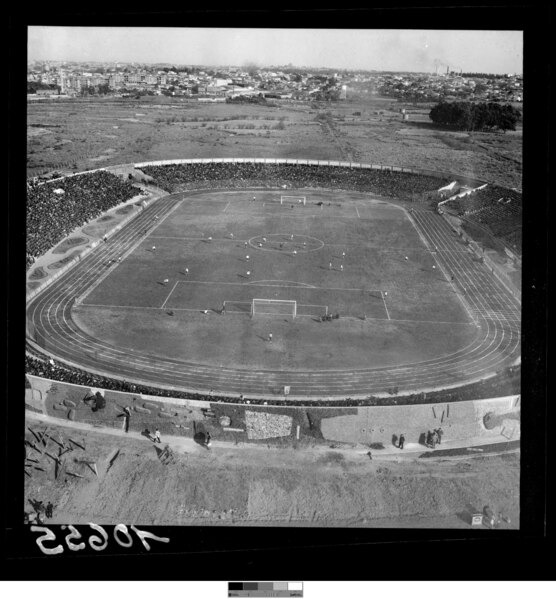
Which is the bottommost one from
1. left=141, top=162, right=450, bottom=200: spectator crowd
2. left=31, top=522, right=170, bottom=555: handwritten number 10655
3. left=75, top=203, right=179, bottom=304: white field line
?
left=31, top=522, right=170, bottom=555: handwritten number 10655

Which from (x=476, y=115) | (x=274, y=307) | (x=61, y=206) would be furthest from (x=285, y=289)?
(x=61, y=206)

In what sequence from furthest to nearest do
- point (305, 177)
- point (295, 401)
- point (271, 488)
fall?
point (305, 177), point (295, 401), point (271, 488)

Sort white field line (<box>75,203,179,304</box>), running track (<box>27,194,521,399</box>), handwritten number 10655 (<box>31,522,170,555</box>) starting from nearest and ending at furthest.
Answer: handwritten number 10655 (<box>31,522,170,555</box>) → running track (<box>27,194,521,399</box>) → white field line (<box>75,203,179,304</box>)

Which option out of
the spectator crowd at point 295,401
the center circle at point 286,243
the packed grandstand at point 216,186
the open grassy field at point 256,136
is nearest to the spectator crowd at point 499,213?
the packed grandstand at point 216,186

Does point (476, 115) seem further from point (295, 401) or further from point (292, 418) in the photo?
point (292, 418)

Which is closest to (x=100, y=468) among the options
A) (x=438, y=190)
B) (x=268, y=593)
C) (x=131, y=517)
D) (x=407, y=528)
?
(x=131, y=517)

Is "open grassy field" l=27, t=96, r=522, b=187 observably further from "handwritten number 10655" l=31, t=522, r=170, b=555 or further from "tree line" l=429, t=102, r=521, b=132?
"handwritten number 10655" l=31, t=522, r=170, b=555

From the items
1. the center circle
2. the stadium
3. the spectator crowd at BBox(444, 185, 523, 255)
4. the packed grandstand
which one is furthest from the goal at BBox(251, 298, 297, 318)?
the spectator crowd at BBox(444, 185, 523, 255)
